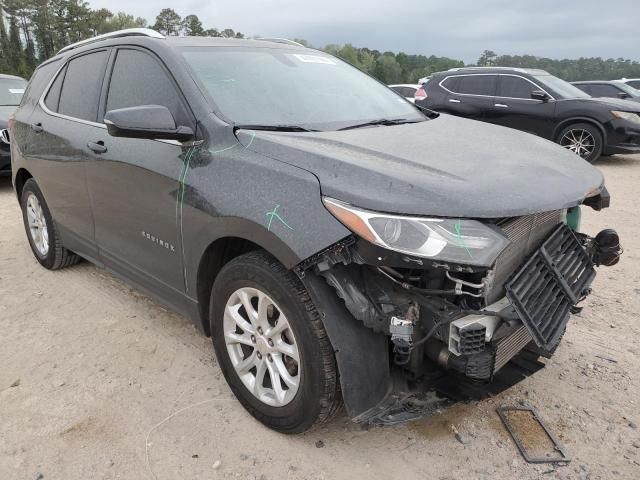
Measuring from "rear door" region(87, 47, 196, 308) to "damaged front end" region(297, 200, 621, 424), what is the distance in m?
1.02

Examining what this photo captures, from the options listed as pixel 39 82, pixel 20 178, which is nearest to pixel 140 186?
pixel 39 82

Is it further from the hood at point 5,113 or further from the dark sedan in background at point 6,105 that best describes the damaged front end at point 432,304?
the hood at point 5,113

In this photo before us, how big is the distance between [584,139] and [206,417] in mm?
9137

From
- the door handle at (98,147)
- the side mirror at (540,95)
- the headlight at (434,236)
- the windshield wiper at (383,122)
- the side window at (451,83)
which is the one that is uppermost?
the side window at (451,83)

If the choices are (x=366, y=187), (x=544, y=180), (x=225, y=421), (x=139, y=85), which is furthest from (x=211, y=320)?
(x=544, y=180)

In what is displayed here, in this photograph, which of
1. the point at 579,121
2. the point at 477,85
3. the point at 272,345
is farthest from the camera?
the point at 477,85

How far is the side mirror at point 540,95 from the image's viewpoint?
31.6ft

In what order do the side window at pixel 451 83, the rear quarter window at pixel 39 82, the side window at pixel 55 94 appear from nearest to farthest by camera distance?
1. the side window at pixel 55 94
2. the rear quarter window at pixel 39 82
3. the side window at pixel 451 83

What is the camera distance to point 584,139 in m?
9.43

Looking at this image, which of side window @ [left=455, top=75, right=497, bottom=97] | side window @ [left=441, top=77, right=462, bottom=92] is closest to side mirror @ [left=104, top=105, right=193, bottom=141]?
side window @ [left=455, top=75, right=497, bottom=97]

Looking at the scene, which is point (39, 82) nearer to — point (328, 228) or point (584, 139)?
point (328, 228)

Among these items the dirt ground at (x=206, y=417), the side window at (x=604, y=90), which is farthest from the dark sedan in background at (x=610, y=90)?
the dirt ground at (x=206, y=417)

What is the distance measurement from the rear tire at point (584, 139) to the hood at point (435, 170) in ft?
25.0

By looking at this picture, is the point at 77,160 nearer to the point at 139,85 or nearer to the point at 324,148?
the point at 139,85
